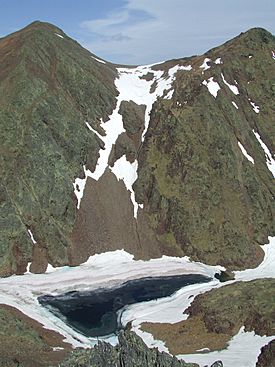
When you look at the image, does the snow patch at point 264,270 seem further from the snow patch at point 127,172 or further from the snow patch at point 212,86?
the snow patch at point 212,86

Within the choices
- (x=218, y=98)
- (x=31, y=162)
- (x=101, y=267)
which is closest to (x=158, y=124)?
(x=218, y=98)

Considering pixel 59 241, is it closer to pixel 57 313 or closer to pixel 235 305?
pixel 57 313

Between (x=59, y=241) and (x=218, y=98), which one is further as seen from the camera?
(x=218, y=98)

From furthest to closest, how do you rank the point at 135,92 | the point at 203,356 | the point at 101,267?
the point at 135,92 → the point at 101,267 → the point at 203,356

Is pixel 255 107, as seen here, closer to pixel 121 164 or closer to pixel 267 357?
pixel 121 164

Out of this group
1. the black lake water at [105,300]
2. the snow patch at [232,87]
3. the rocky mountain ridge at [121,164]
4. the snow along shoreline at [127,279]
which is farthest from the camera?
the snow patch at [232,87]

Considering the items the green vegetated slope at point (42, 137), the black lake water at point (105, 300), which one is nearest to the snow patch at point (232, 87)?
the green vegetated slope at point (42, 137)
